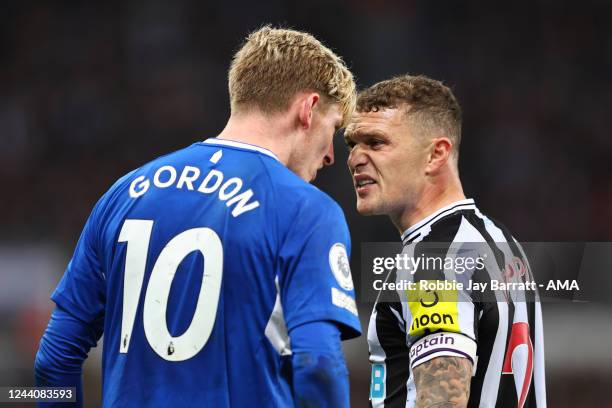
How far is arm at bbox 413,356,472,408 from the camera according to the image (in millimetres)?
2727

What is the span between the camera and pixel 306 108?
8.96 ft

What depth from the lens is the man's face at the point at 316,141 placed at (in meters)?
2.78

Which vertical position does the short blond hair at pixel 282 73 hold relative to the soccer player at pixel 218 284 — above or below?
above

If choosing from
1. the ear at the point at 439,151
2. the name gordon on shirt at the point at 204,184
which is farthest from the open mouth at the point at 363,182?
the name gordon on shirt at the point at 204,184

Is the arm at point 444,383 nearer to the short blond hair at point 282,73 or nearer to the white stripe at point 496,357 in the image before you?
the white stripe at point 496,357

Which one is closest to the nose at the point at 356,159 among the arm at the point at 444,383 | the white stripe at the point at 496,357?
the white stripe at the point at 496,357

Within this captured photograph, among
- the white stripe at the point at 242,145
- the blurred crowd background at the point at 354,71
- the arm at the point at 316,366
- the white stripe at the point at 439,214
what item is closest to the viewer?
the arm at the point at 316,366

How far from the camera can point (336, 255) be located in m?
2.49

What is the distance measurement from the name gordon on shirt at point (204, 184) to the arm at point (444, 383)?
2.60 ft

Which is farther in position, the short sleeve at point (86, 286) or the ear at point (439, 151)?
the ear at point (439, 151)

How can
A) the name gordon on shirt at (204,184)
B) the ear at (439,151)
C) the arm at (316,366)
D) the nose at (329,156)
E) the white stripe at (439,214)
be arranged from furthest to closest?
the ear at (439,151) → the white stripe at (439,214) → the nose at (329,156) → the name gordon on shirt at (204,184) → the arm at (316,366)

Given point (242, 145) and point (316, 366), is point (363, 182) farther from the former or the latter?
point (316, 366)
